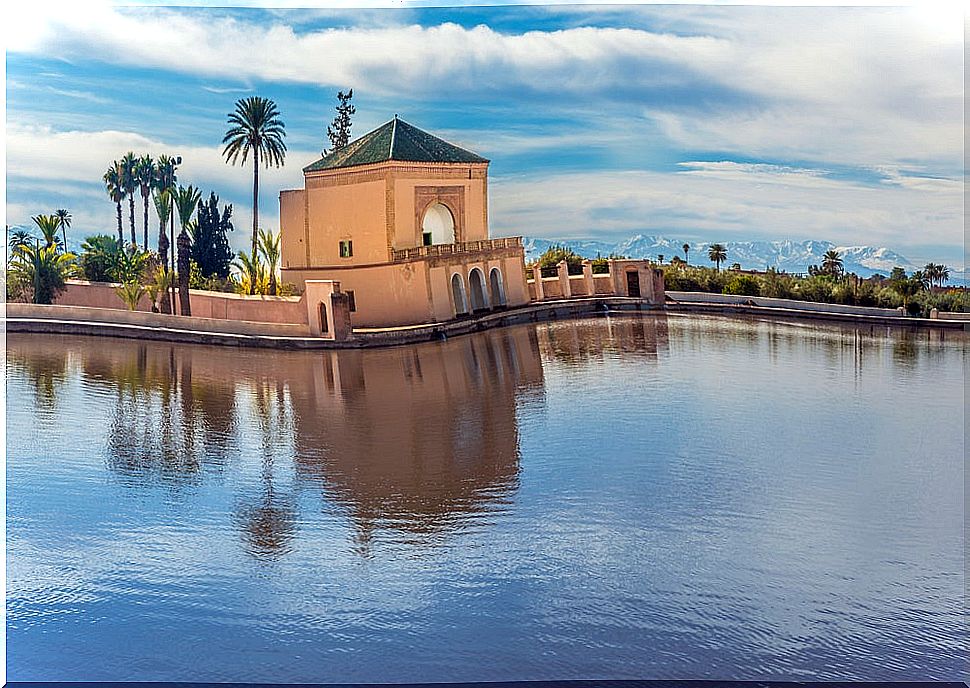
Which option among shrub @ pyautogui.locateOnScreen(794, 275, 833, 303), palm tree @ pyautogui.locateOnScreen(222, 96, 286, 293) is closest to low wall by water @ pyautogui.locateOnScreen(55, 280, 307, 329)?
palm tree @ pyautogui.locateOnScreen(222, 96, 286, 293)

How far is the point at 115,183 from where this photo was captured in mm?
10867

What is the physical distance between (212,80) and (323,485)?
529 centimetres

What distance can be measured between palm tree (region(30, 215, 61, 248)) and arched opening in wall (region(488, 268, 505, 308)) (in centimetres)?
444

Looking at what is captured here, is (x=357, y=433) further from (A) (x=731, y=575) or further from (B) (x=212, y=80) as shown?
(B) (x=212, y=80)

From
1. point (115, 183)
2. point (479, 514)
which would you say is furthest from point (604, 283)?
point (479, 514)

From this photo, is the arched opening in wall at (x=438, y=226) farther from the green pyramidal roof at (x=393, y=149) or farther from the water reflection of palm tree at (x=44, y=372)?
the water reflection of palm tree at (x=44, y=372)

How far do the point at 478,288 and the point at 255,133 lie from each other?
2848 millimetres

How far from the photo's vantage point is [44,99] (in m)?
10.1

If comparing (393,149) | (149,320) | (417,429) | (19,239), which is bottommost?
(417,429)

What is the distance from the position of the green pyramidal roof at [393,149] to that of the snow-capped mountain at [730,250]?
51.7 inches

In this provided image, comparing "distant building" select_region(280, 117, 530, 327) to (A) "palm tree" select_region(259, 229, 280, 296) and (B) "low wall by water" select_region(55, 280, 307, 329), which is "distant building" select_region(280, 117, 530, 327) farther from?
(B) "low wall by water" select_region(55, 280, 307, 329)

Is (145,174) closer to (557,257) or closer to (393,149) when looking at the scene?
(393,149)

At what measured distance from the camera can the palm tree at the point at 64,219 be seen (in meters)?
10.5

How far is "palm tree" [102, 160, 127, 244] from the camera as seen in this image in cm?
1068
